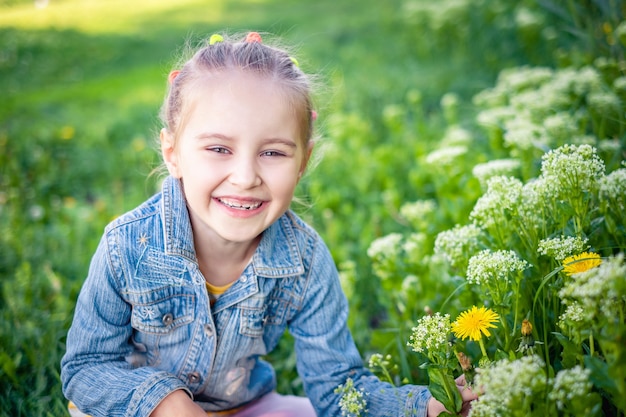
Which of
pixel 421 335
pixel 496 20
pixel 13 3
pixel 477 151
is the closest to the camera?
pixel 421 335

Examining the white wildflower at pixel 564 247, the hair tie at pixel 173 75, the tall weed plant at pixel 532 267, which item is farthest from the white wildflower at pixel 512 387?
the hair tie at pixel 173 75

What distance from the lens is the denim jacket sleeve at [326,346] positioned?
5.52 feet

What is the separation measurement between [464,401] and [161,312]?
30.0 inches

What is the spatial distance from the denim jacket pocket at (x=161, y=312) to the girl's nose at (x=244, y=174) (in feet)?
1.15

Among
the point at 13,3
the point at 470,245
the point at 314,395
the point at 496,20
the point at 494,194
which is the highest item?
the point at 13,3

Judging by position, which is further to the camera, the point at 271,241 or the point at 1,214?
the point at 1,214

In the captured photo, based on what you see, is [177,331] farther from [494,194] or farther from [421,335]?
[494,194]

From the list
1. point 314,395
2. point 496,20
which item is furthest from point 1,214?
point 496,20

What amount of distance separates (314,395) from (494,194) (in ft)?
2.30

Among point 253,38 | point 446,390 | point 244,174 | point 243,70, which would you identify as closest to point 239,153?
point 244,174

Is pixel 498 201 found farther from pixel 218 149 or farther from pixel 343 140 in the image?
pixel 343 140

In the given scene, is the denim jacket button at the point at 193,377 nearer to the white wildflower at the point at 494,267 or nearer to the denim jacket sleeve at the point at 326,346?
the denim jacket sleeve at the point at 326,346

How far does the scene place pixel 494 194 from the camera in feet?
5.22

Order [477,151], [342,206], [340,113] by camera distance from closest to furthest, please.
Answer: [477,151]
[342,206]
[340,113]
